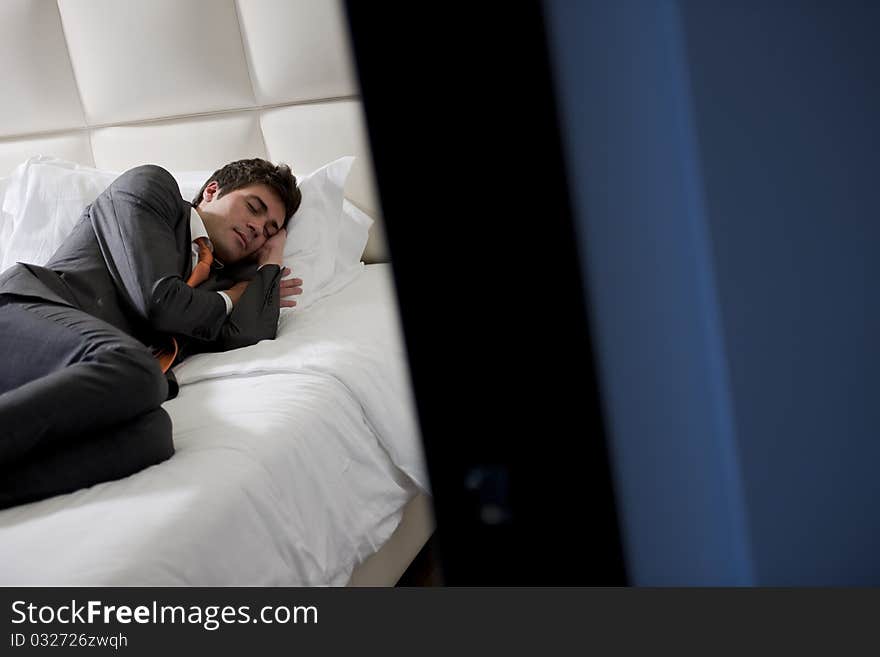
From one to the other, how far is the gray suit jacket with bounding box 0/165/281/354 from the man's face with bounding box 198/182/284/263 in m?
0.10

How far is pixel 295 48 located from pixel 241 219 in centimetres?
62

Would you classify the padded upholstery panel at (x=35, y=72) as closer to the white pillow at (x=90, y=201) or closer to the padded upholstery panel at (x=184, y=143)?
the padded upholstery panel at (x=184, y=143)

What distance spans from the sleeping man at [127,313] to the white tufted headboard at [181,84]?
35 centimetres

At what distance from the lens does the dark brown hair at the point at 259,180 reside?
218 centimetres

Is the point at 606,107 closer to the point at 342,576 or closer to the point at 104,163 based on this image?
the point at 342,576

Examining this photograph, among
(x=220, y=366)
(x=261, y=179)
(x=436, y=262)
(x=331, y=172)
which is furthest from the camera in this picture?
(x=331, y=172)

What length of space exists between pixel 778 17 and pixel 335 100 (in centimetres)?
220

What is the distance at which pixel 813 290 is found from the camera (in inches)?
16.4

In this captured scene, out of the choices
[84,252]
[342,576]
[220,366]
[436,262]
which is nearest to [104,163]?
[84,252]

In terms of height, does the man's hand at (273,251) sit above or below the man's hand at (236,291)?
above

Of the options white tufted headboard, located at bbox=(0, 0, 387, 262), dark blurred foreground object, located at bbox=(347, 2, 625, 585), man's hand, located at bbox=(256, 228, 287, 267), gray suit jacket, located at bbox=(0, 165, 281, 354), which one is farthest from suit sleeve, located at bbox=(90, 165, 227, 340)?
dark blurred foreground object, located at bbox=(347, 2, 625, 585)

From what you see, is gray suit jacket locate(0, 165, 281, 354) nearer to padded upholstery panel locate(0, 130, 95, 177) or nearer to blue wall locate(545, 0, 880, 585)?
padded upholstery panel locate(0, 130, 95, 177)

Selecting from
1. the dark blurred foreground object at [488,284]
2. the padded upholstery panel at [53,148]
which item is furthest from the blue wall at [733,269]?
the padded upholstery panel at [53,148]

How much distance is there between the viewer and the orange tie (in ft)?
5.98
